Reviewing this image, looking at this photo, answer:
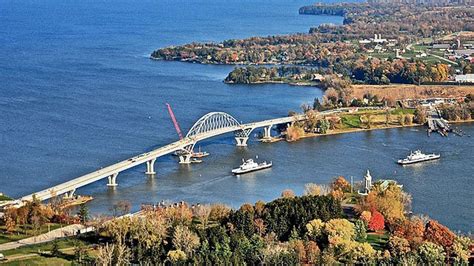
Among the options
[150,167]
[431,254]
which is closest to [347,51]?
[150,167]

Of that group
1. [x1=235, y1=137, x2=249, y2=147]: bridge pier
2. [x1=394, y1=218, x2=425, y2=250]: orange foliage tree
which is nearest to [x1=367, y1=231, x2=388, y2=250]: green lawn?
[x1=394, y1=218, x2=425, y2=250]: orange foliage tree

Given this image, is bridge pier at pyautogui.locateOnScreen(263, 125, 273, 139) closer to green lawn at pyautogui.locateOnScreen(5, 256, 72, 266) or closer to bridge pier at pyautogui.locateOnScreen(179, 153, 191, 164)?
bridge pier at pyautogui.locateOnScreen(179, 153, 191, 164)

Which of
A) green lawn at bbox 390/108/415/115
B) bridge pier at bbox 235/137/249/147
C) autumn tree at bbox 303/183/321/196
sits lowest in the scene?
autumn tree at bbox 303/183/321/196

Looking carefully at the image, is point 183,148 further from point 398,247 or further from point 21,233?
point 398,247

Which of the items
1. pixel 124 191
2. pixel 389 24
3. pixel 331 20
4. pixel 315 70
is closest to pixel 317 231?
pixel 124 191

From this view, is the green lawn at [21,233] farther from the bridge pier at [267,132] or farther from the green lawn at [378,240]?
the bridge pier at [267,132]

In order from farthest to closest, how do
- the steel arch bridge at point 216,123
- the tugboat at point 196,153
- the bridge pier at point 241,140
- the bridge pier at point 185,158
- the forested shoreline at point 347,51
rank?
the forested shoreline at point 347,51 → the steel arch bridge at point 216,123 → the bridge pier at point 241,140 → the tugboat at point 196,153 → the bridge pier at point 185,158

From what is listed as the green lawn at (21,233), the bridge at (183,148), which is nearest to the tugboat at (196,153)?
the bridge at (183,148)
